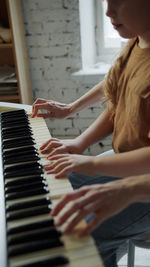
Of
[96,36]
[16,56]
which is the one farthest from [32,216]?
[96,36]

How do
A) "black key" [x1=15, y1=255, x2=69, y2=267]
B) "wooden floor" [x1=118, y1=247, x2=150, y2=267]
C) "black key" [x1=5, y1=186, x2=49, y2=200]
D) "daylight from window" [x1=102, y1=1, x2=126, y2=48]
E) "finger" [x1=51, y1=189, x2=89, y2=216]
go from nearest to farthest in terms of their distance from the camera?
"black key" [x1=15, y1=255, x2=69, y2=267] → "finger" [x1=51, y1=189, x2=89, y2=216] → "black key" [x1=5, y1=186, x2=49, y2=200] → "wooden floor" [x1=118, y1=247, x2=150, y2=267] → "daylight from window" [x1=102, y1=1, x2=126, y2=48]

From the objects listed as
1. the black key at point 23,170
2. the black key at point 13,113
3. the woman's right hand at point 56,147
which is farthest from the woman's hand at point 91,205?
the black key at point 13,113

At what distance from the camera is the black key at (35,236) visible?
0.62 metres

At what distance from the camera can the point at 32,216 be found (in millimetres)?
701

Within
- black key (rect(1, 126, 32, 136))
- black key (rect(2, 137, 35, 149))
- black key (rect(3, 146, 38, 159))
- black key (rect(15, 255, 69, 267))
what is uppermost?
black key (rect(1, 126, 32, 136))

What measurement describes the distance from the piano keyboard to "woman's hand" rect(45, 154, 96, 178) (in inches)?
1.0

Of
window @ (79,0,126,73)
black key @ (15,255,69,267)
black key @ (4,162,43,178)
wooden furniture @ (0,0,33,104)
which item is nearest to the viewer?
black key @ (15,255,69,267)

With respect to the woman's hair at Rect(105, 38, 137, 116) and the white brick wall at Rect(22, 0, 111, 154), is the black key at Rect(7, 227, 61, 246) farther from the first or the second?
the white brick wall at Rect(22, 0, 111, 154)

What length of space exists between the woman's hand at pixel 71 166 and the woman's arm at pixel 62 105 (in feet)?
1.56

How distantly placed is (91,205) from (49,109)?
77 centimetres

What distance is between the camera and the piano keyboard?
0.59m

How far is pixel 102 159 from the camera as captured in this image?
0.90 m

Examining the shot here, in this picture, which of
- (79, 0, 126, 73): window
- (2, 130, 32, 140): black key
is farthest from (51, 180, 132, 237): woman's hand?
(79, 0, 126, 73): window

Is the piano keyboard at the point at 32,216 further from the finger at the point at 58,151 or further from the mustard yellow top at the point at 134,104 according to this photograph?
the mustard yellow top at the point at 134,104
